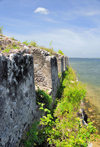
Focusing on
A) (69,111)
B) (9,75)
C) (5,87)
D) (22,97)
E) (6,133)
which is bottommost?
(69,111)

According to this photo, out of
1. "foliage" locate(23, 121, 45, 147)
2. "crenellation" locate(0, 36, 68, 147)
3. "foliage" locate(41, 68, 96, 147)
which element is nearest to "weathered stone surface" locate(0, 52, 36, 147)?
"crenellation" locate(0, 36, 68, 147)

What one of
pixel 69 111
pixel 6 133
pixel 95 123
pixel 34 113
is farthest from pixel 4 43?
pixel 95 123

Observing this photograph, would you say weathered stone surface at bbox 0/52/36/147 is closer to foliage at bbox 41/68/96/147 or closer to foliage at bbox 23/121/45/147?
foliage at bbox 23/121/45/147

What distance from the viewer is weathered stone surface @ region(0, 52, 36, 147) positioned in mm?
1885

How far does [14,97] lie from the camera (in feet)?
7.21

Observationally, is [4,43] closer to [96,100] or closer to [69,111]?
[69,111]

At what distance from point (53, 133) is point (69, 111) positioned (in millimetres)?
1664

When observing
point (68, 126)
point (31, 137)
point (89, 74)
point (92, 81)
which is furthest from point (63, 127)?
point (89, 74)

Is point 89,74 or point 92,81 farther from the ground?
point 89,74

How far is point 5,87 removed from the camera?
193 cm

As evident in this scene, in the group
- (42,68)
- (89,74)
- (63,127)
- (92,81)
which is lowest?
(92,81)

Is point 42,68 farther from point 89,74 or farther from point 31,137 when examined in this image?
point 89,74

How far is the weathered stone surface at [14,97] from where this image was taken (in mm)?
1885

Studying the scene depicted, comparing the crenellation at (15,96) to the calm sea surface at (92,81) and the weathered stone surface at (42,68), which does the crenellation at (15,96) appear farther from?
the calm sea surface at (92,81)
